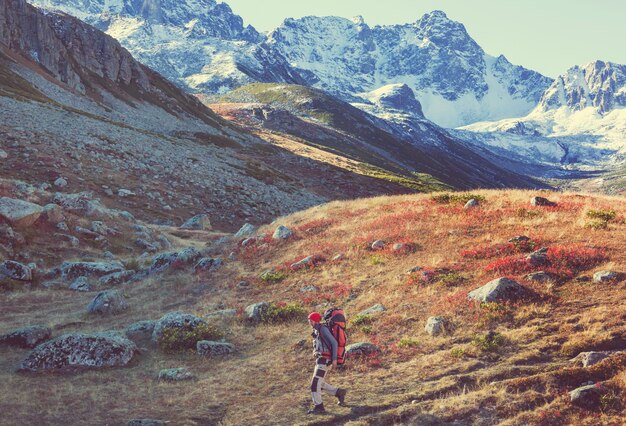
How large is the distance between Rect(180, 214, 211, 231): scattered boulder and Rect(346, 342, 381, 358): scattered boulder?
2833 centimetres

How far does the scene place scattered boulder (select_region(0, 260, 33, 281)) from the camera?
22938 millimetres

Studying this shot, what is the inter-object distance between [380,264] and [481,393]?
10363 mm

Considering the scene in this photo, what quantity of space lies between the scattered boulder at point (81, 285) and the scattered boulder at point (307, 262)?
10.3 m

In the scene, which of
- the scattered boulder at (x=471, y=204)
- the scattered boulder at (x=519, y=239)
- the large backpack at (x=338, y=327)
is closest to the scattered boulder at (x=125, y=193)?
the scattered boulder at (x=471, y=204)

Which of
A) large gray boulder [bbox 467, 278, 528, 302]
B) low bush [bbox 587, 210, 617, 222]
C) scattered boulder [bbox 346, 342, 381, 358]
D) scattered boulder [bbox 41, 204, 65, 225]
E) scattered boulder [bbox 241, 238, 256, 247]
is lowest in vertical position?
scattered boulder [bbox 41, 204, 65, 225]

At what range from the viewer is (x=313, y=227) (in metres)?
29.1

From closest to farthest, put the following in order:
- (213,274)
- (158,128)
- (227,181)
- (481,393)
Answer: (481,393) < (213,274) < (227,181) < (158,128)

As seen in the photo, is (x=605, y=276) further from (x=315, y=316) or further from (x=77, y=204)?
(x=77, y=204)

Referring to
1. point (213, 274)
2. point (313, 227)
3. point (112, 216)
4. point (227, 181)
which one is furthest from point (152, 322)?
point (227, 181)

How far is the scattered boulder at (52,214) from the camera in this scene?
2861cm

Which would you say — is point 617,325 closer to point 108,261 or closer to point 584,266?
point 584,266

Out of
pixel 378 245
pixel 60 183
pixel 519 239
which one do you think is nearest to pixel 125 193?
pixel 60 183

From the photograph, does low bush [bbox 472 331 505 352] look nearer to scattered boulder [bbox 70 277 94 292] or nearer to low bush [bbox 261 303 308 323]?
low bush [bbox 261 303 308 323]

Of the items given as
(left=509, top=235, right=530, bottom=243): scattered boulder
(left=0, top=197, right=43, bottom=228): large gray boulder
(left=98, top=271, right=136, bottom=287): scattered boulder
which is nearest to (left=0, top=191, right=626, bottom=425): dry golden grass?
(left=509, top=235, right=530, bottom=243): scattered boulder
